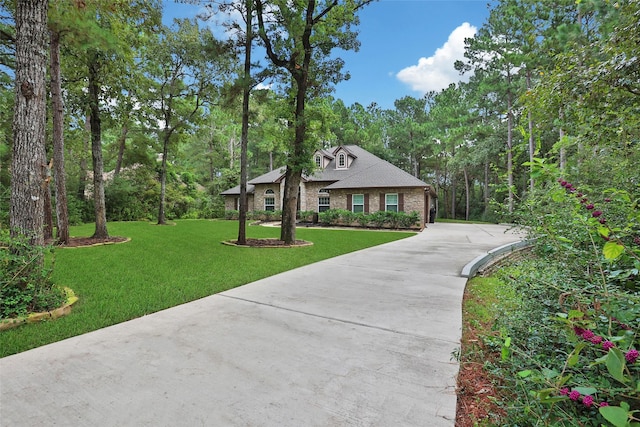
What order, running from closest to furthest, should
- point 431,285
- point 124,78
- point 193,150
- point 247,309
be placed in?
1. point 247,309
2. point 431,285
3. point 124,78
4. point 193,150

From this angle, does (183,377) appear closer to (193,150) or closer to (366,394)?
(366,394)

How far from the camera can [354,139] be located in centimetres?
3231

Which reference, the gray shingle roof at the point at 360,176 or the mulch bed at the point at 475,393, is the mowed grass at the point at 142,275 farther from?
the gray shingle roof at the point at 360,176

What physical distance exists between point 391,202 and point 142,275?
1511 centimetres

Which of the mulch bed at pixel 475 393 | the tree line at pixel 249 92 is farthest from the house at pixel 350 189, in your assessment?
the mulch bed at pixel 475 393

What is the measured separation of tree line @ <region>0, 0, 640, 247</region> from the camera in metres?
3.76

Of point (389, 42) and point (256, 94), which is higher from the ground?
point (389, 42)

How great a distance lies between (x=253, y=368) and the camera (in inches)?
94.1

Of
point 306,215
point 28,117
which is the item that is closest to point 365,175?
point 306,215

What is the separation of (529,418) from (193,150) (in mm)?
37463

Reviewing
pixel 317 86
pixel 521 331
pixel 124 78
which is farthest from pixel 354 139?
pixel 521 331

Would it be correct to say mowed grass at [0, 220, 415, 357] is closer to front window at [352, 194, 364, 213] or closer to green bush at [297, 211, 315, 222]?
front window at [352, 194, 364, 213]

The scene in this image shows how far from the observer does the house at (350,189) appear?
1819 cm

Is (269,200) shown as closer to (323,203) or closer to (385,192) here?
(323,203)
